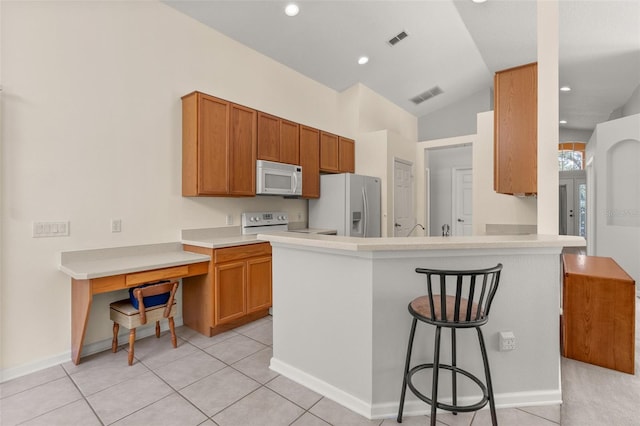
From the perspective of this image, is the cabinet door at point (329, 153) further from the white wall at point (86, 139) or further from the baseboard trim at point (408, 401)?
the baseboard trim at point (408, 401)

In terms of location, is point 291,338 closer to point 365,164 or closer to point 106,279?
point 106,279

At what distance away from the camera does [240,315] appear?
3090 millimetres

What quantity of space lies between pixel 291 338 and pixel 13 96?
262 cm

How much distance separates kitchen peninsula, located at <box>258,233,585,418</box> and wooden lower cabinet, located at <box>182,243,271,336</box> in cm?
117

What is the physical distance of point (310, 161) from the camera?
4297 mm

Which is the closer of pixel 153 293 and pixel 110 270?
pixel 110 270

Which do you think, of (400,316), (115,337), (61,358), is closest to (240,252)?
(115,337)

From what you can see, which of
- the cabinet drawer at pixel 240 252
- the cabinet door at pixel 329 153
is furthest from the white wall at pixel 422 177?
the cabinet drawer at pixel 240 252

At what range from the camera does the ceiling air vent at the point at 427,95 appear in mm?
5905

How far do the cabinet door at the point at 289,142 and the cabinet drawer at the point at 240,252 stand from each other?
118 centimetres

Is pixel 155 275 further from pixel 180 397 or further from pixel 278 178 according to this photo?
pixel 278 178

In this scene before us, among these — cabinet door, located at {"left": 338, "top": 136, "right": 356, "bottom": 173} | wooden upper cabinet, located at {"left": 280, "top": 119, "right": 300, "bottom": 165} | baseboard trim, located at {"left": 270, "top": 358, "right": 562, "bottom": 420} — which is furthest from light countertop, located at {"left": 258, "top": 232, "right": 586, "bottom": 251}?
cabinet door, located at {"left": 338, "top": 136, "right": 356, "bottom": 173}

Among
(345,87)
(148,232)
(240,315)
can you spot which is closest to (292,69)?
(345,87)

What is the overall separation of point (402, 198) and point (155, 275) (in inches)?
169
